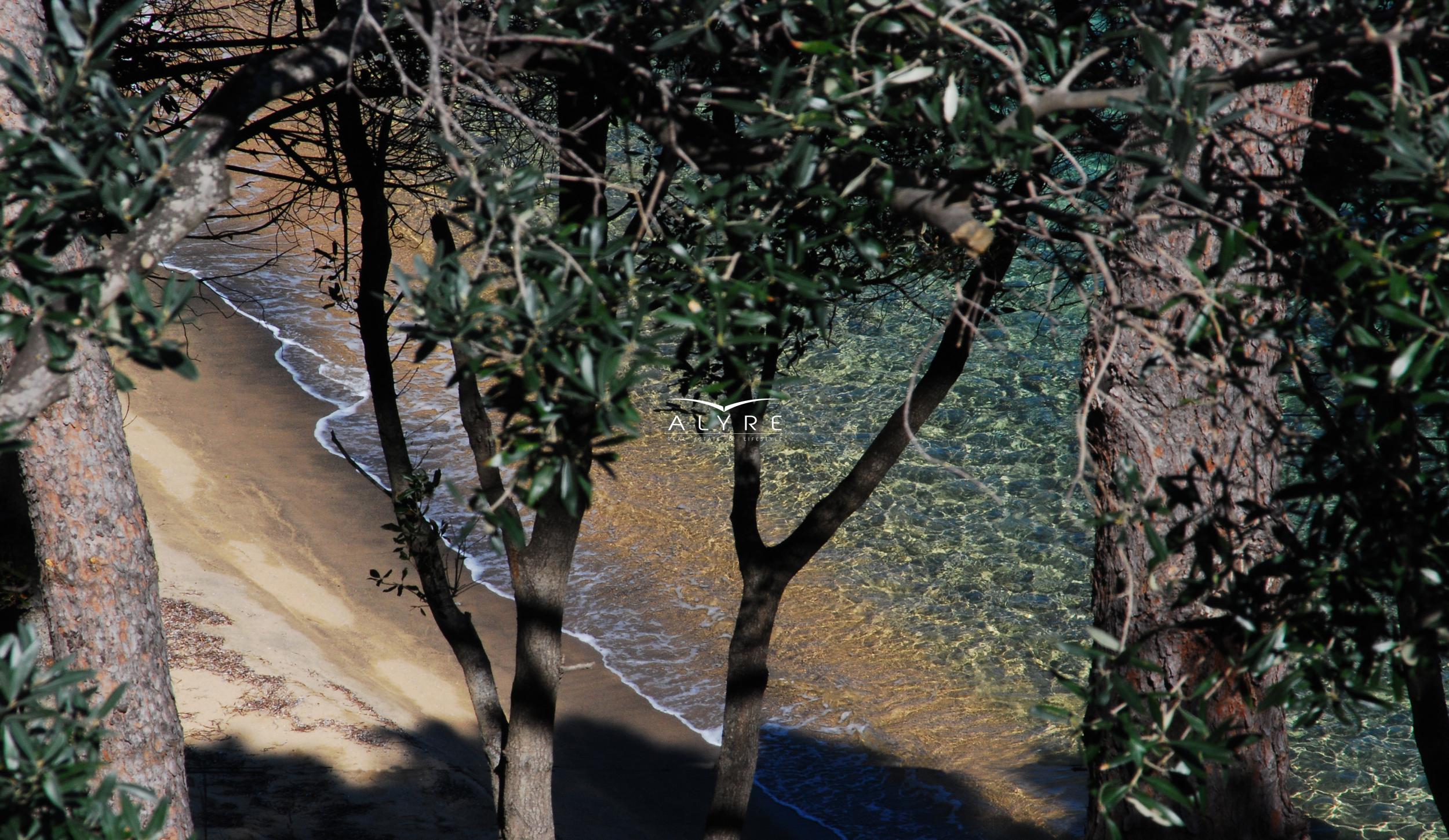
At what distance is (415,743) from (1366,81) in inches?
281

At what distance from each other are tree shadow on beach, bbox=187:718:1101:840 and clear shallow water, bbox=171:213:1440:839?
2.6 inches

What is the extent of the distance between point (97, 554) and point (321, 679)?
527 centimetres

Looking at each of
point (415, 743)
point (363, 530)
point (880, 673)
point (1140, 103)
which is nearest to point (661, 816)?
point (415, 743)

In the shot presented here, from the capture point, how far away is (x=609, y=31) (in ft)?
8.05

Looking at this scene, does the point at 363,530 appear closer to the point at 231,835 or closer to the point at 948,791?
the point at 231,835

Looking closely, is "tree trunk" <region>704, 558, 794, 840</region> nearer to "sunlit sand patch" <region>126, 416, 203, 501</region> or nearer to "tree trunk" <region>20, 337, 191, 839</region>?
"tree trunk" <region>20, 337, 191, 839</region>

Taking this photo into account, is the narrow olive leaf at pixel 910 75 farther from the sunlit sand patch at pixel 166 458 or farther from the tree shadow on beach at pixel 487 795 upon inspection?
the sunlit sand patch at pixel 166 458

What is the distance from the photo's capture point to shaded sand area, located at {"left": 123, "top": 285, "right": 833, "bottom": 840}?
666 cm

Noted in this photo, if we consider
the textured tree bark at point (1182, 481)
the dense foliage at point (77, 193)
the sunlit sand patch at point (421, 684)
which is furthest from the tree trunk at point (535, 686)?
the sunlit sand patch at point (421, 684)

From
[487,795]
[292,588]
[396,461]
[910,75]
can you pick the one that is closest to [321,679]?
[292,588]

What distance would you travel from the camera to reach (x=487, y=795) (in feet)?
23.0

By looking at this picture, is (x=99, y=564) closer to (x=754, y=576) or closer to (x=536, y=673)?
(x=536, y=673)

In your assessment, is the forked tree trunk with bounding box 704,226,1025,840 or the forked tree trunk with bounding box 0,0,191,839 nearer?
the forked tree trunk with bounding box 0,0,191,839

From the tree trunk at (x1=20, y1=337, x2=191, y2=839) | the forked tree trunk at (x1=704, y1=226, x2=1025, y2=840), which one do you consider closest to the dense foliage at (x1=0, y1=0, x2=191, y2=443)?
the tree trunk at (x1=20, y1=337, x2=191, y2=839)
